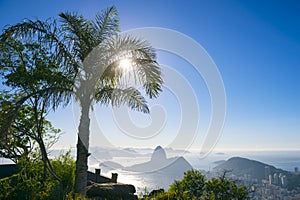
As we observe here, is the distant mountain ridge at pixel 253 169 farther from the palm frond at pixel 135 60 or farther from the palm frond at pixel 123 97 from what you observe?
the palm frond at pixel 135 60

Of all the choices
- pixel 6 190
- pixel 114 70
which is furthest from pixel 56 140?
pixel 114 70

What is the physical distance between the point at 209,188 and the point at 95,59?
5456 millimetres

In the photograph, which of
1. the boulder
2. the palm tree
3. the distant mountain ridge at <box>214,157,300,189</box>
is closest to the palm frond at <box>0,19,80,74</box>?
the palm tree

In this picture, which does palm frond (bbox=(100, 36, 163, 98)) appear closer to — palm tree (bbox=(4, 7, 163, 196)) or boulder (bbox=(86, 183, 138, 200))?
palm tree (bbox=(4, 7, 163, 196))

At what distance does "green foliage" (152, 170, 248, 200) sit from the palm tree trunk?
226 cm

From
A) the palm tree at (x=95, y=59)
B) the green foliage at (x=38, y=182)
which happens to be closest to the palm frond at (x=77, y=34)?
the palm tree at (x=95, y=59)

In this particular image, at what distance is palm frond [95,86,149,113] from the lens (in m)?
8.40

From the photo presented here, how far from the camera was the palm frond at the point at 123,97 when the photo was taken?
840 centimetres

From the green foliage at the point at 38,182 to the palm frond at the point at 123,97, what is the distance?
9.43 ft

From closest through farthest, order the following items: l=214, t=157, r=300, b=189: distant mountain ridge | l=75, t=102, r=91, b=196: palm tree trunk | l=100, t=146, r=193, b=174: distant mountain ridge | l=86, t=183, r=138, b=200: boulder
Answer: l=75, t=102, r=91, b=196: palm tree trunk, l=86, t=183, r=138, b=200: boulder, l=100, t=146, r=193, b=174: distant mountain ridge, l=214, t=157, r=300, b=189: distant mountain ridge

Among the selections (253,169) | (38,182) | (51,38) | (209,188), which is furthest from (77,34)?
(253,169)

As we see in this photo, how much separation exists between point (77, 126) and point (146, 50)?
3.25 m

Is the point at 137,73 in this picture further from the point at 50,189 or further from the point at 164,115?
the point at 50,189

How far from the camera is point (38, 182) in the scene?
25.1ft
